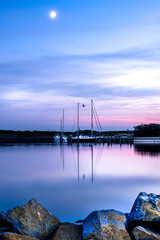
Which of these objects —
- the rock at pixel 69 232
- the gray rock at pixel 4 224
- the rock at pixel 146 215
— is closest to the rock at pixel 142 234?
the rock at pixel 146 215

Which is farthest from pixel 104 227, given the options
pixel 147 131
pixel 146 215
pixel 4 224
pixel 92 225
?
pixel 147 131

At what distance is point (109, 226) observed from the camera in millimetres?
6379

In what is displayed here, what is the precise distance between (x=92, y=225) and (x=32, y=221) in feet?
5.15

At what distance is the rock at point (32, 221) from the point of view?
6734mm

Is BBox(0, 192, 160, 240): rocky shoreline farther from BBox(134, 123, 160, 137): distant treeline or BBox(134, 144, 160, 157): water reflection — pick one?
BBox(134, 123, 160, 137): distant treeline

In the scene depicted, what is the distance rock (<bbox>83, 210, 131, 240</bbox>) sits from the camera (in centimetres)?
625

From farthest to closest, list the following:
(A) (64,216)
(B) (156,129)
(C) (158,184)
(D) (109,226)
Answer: (B) (156,129) → (C) (158,184) → (A) (64,216) → (D) (109,226)

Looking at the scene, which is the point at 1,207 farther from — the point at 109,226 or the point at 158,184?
the point at 158,184

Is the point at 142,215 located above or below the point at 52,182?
above

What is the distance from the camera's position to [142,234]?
21.5 feet

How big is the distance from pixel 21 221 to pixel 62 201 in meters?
5.58

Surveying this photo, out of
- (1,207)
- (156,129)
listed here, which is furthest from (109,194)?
(156,129)

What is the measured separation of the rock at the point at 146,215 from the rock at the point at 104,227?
2.36 feet

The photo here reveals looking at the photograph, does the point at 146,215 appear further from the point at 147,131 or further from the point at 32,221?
the point at 147,131
